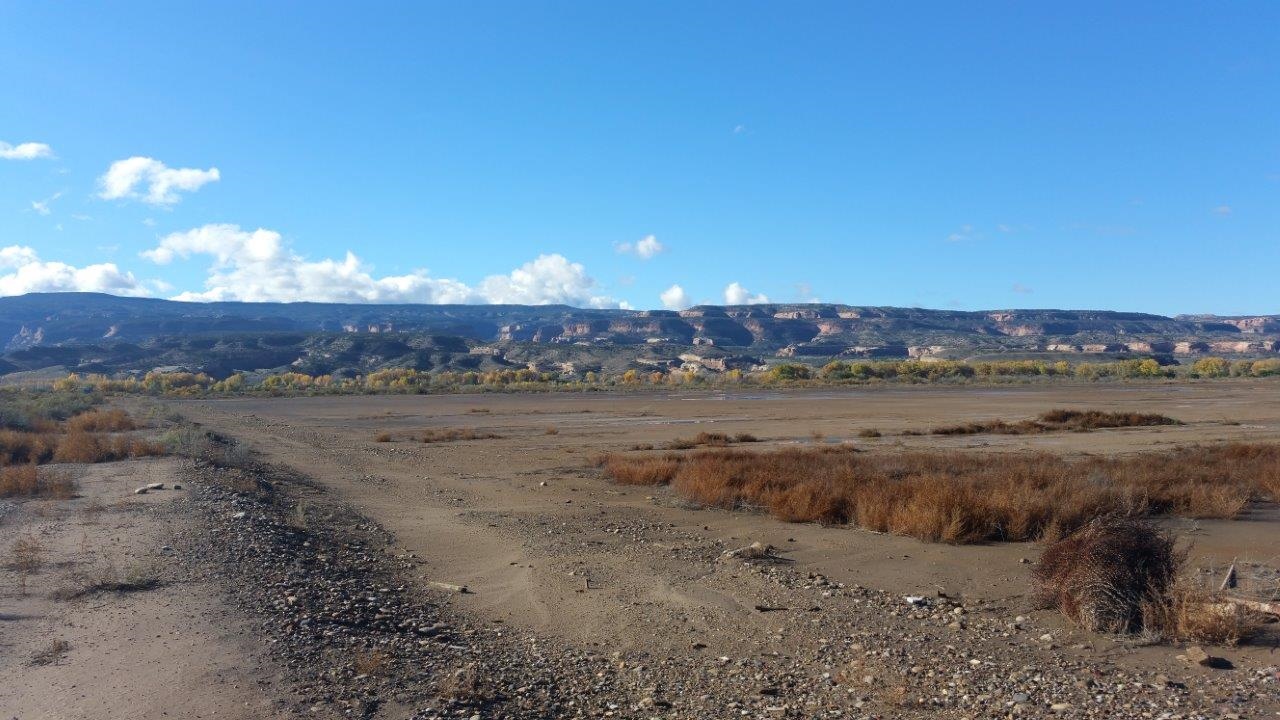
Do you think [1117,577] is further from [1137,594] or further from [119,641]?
[119,641]

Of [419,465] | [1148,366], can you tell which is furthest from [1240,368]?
[419,465]

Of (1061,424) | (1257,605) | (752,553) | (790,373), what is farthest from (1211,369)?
(1257,605)

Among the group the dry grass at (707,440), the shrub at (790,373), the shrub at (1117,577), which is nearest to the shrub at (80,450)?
the dry grass at (707,440)

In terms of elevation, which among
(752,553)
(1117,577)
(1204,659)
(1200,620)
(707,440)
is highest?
(1117,577)

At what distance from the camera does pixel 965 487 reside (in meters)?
15.8

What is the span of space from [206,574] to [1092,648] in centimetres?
906

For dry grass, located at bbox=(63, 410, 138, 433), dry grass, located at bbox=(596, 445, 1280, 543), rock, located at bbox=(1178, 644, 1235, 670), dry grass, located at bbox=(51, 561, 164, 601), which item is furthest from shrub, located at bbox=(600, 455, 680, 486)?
dry grass, located at bbox=(63, 410, 138, 433)

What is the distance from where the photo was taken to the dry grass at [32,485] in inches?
648

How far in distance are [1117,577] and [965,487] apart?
24.7ft

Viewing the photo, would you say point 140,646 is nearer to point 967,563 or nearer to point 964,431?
point 967,563

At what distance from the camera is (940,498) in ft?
45.2

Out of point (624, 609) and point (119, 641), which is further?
point (624, 609)

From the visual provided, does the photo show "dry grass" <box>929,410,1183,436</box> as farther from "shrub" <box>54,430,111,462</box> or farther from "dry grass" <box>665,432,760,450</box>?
"shrub" <box>54,430,111,462</box>

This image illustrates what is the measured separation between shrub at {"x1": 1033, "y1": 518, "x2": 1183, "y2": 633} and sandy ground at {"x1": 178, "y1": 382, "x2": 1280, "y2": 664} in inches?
22.4
